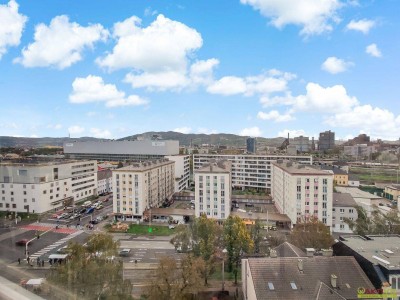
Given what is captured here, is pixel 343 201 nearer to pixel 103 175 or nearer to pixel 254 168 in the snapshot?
pixel 254 168

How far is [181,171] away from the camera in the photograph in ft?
63.4

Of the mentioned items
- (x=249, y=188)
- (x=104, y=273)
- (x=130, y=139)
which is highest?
(x=130, y=139)

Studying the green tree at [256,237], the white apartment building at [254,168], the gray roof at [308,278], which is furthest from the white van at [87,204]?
the gray roof at [308,278]

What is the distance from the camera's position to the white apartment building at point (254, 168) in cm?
1956

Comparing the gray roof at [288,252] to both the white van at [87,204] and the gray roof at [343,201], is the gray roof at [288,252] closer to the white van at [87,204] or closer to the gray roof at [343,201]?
the gray roof at [343,201]

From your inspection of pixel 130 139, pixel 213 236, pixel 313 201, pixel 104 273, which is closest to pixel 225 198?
pixel 313 201

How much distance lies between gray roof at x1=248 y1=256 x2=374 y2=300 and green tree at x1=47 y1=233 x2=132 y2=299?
1.81 m

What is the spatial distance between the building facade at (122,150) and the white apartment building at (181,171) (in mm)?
6276

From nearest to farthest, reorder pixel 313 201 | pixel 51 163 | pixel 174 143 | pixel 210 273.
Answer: pixel 210 273 → pixel 313 201 → pixel 51 163 → pixel 174 143

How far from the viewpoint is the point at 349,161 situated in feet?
66.5

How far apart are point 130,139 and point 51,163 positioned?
15.9 m

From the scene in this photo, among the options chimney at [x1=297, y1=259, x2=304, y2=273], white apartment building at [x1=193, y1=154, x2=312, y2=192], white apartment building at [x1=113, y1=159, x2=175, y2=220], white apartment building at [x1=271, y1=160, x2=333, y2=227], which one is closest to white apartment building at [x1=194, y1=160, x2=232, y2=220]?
white apartment building at [x1=113, y1=159, x2=175, y2=220]

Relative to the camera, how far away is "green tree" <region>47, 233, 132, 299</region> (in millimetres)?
3178

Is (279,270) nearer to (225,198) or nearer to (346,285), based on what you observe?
(346,285)
